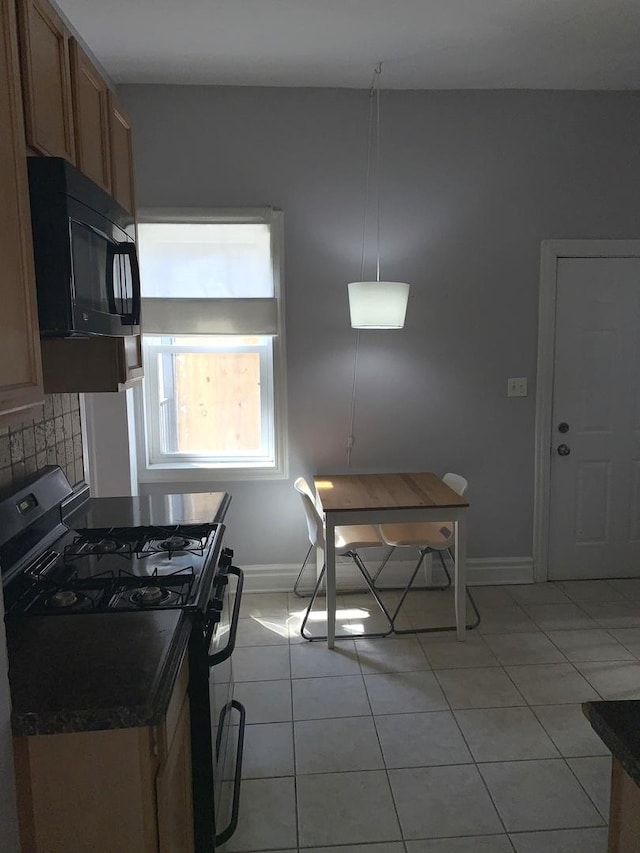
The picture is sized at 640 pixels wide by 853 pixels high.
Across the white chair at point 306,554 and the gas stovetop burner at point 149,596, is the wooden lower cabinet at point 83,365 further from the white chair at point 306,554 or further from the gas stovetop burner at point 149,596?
the white chair at point 306,554

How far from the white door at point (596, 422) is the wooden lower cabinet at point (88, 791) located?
10.3 feet

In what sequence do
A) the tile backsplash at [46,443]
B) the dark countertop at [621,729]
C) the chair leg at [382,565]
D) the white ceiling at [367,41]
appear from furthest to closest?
the chair leg at [382,565] < the white ceiling at [367,41] < the tile backsplash at [46,443] < the dark countertop at [621,729]

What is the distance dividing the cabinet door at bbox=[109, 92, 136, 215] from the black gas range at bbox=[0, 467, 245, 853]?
37.8 inches

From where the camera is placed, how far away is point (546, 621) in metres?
3.30

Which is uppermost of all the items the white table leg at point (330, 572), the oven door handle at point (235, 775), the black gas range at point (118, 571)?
the black gas range at point (118, 571)

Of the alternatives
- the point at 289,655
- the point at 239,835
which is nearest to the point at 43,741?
the point at 239,835

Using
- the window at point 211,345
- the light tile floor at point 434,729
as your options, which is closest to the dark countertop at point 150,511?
the light tile floor at point 434,729

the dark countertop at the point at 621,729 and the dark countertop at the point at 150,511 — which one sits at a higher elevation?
the dark countertop at the point at 150,511

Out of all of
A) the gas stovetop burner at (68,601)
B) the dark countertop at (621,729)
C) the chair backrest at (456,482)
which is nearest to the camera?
the dark countertop at (621,729)

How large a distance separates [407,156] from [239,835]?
3.24 m

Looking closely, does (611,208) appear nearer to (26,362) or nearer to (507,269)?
(507,269)

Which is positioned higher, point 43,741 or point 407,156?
point 407,156

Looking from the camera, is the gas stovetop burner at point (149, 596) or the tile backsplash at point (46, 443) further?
the tile backsplash at point (46, 443)

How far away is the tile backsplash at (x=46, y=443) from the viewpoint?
1.84 metres
